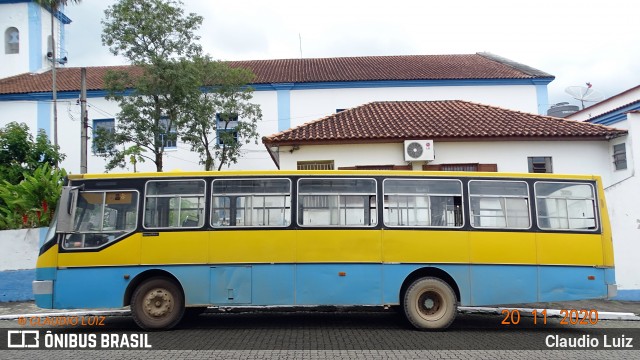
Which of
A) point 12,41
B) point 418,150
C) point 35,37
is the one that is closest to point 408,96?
point 418,150

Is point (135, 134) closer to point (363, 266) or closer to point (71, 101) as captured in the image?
point (71, 101)

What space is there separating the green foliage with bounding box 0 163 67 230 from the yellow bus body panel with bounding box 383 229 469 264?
946 cm

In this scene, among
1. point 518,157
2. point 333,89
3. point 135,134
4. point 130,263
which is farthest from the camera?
point 333,89

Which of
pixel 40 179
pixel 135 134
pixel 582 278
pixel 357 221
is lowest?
pixel 582 278

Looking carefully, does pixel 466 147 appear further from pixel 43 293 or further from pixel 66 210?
pixel 43 293

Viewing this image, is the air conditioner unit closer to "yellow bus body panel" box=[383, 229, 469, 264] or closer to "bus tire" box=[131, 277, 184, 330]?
"yellow bus body panel" box=[383, 229, 469, 264]

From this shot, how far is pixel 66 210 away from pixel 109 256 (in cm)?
108

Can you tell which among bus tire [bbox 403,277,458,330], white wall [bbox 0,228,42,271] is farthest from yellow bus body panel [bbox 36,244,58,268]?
bus tire [bbox 403,277,458,330]

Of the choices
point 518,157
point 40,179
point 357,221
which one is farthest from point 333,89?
point 357,221

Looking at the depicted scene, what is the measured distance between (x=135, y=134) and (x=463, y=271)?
49.2 ft

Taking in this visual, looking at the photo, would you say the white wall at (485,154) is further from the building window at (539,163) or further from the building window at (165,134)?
the building window at (165,134)

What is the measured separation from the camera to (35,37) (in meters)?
32.6

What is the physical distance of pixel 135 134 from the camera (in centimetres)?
1970

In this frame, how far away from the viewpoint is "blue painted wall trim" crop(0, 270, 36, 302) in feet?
41.3
